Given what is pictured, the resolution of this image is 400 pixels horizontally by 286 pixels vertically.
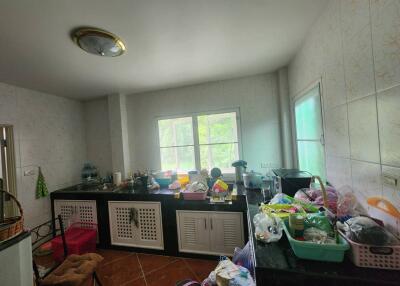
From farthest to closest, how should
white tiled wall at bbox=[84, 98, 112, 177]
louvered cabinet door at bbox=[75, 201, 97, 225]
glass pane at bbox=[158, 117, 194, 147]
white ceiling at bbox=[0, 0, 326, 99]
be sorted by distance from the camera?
white tiled wall at bbox=[84, 98, 112, 177] < glass pane at bbox=[158, 117, 194, 147] < louvered cabinet door at bbox=[75, 201, 97, 225] < white ceiling at bbox=[0, 0, 326, 99]

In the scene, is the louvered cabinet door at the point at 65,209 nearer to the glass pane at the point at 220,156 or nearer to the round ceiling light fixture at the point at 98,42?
the glass pane at the point at 220,156

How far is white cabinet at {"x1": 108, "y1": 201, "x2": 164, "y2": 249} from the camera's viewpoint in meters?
2.15

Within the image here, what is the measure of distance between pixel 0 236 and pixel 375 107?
1.98m

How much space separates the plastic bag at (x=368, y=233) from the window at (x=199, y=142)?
1.86 meters

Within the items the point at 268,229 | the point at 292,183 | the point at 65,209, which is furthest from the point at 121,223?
the point at 292,183

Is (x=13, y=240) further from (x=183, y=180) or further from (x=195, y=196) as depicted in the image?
(x=183, y=180)

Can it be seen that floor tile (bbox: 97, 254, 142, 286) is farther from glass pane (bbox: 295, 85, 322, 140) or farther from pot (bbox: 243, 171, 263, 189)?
glass pane (bbox: 295, 85, 322, 140)

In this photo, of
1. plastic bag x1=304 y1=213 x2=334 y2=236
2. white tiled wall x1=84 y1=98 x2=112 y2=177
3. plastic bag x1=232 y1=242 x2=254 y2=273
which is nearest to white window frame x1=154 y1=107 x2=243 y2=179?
white tiled wall x1=84 y1=98 x2=112 y2=177

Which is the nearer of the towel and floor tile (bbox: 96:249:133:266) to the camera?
floor tile (bbox: 96:249:133:266)

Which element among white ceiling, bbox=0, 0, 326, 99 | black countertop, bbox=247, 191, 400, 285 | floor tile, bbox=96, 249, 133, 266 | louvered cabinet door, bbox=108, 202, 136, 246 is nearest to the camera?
black countertop, bbox=247, 191, 400, 285

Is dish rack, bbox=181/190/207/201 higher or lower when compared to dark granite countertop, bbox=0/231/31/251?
lower

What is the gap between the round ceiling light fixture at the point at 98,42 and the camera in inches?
49.7

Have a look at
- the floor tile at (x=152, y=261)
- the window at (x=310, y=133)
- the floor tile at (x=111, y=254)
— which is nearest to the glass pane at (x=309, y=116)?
the window at (x=310, y=133)

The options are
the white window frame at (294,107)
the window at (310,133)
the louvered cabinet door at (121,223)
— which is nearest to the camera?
the white window frame at (294,107)
